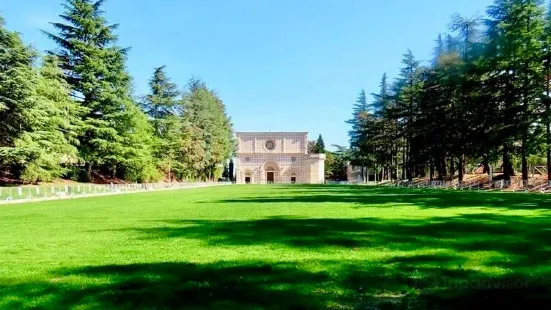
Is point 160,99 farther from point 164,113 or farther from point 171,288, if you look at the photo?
point 171,288

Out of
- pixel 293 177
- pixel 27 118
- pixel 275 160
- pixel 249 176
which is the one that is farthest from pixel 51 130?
pixel 293 177

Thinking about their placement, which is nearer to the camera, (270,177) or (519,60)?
(519,60)

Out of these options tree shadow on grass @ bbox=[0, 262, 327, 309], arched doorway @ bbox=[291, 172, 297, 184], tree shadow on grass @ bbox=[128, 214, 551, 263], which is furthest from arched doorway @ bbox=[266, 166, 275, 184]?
tree shadow on grass @ bbox=[0, 262, 327, 309]

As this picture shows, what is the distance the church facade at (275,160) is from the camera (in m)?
84.1

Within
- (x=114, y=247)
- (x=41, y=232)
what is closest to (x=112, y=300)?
(x=114, y=247)

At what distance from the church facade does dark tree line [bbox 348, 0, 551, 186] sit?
36399mm

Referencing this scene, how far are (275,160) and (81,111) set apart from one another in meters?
49.5

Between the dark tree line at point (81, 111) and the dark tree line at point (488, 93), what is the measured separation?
2711cm

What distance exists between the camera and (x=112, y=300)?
4387 mm

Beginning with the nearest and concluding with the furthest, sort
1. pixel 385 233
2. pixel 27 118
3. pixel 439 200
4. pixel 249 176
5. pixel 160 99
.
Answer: pixel 385 233 < pixel 439 200 < pixel 27 118 < pixel 160 99 < pixel 249 176

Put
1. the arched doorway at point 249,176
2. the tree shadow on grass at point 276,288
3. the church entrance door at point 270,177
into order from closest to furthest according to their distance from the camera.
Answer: the tree shadow on grass at point 276,288 → the arched doorway at point 249,176 → the church entrance door at point 270,177

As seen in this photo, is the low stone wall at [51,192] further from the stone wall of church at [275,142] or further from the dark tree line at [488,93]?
the stone wall of church at [275,142]

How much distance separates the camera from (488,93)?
3100 centimetres

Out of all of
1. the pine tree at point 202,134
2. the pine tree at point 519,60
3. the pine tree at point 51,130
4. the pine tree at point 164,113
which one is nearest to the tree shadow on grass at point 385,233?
the pine tree at point 519,60
